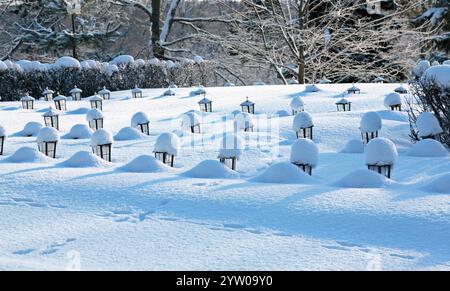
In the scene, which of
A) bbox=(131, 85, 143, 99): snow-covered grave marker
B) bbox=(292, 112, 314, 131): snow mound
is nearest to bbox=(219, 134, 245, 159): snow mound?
bbox=(292, 112, 314, 131): snow mound

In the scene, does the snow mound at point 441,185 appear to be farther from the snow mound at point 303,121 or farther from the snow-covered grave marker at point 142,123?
the snow-covered grave marker at point 142,123

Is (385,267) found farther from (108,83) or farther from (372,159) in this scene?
(108,83)

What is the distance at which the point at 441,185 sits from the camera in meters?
4.94

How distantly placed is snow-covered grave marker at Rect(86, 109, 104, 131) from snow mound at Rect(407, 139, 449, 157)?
17.4 feet

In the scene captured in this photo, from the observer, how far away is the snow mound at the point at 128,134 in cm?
905

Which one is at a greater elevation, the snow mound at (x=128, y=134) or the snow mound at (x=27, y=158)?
the snow mound at (x=128, y=134)

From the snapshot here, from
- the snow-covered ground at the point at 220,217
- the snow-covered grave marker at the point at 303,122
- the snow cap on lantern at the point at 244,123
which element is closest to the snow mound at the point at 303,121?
the snow-covered grave marker at the point at 303,122

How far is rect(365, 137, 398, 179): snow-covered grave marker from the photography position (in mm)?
5773

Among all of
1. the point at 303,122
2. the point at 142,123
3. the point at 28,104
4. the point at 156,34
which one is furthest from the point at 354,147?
the point at 156,34

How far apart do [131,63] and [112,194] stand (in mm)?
12959

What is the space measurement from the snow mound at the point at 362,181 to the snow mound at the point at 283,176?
1.20 feet

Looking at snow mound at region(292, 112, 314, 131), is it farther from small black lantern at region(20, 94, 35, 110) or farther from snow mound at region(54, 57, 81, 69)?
snow mound at region(54, 57, 81, 69)

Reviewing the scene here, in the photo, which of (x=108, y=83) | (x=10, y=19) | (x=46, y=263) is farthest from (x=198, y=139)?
(x=10, y=19)

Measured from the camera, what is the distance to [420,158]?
7.11 m
